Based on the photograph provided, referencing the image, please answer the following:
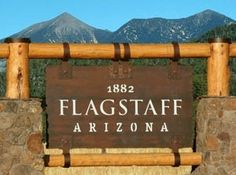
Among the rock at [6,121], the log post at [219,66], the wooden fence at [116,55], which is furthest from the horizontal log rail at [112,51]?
the rock at [6,121]

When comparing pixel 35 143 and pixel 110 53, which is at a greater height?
pixel 110 53

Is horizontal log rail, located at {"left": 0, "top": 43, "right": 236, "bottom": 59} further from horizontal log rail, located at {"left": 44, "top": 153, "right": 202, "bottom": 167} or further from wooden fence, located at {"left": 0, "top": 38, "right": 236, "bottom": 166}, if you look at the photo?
horizontal log rail, located at {"left": 44, "top": 153, "right": 202, "bottom": 167}

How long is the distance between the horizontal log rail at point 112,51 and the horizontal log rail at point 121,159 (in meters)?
1.46

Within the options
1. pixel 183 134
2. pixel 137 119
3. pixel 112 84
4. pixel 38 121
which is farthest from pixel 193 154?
pixel 38 121

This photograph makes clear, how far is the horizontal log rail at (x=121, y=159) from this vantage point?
991 centimetres

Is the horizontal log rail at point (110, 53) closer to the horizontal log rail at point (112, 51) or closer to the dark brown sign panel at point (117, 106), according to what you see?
the horizontal log rail at point (112, 51)

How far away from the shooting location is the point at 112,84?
33.0ft

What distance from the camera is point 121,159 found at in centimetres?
1000

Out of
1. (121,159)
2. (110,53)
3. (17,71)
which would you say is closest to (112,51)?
(110,53)

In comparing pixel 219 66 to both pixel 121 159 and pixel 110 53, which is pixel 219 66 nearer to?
pixel 110 53

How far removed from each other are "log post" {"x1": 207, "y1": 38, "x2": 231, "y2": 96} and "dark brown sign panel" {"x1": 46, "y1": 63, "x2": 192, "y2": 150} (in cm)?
38

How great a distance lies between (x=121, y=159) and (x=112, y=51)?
62.8 inches

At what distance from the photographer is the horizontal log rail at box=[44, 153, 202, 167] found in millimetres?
9906

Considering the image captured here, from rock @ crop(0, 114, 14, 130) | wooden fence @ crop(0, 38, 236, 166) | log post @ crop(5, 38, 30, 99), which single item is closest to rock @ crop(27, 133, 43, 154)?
rock @ crop(0, 114, 14, 130)
